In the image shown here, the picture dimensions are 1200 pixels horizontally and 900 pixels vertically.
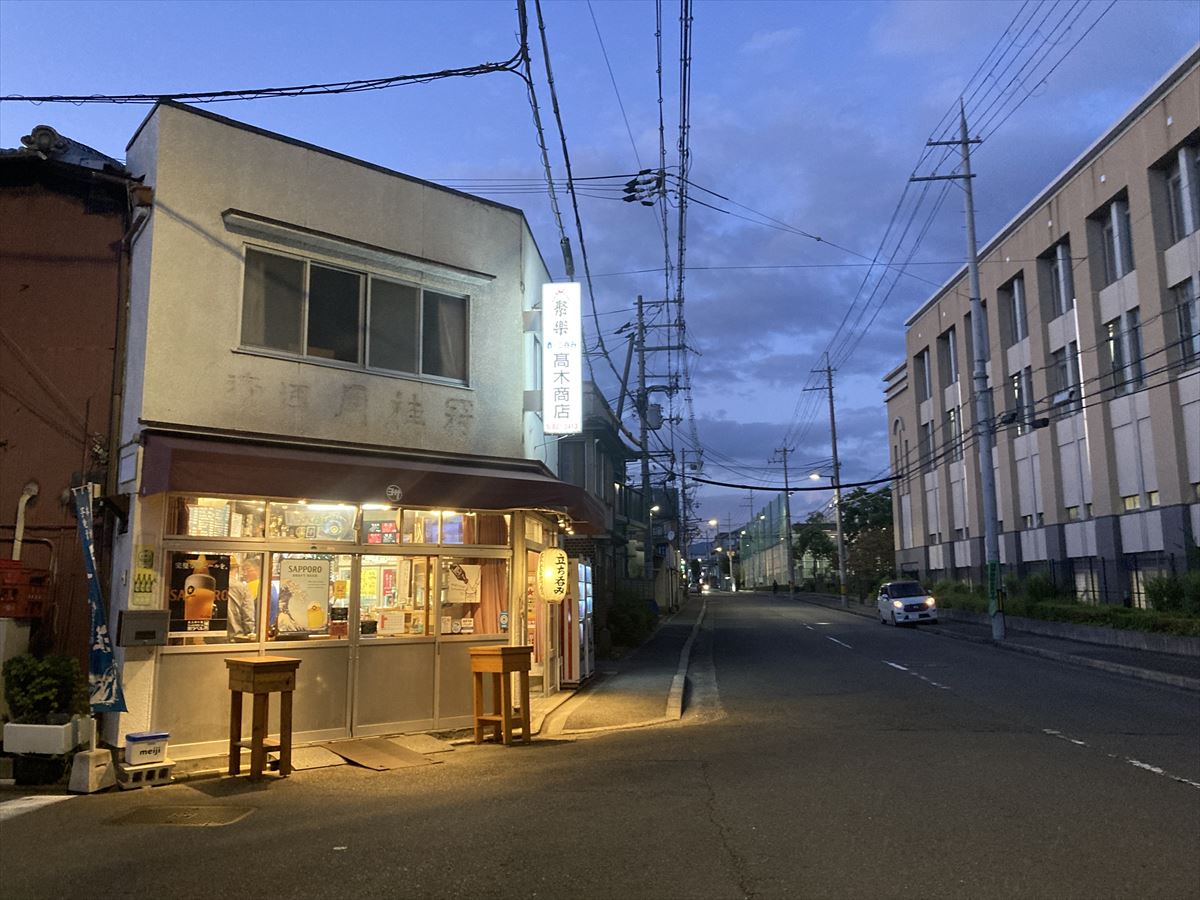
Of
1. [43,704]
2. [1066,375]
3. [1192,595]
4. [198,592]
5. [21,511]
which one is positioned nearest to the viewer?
[43,704]

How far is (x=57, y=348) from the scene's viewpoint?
11055 millimetres

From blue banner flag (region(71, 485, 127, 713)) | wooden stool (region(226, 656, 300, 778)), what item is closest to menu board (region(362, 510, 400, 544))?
wooden stool (region(226, 656, 300, 778))

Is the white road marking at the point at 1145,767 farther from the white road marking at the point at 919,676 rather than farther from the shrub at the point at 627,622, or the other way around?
the shrub at the point at 627,622

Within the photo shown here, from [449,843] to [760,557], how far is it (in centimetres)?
13970

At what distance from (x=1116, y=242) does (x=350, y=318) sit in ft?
96.1

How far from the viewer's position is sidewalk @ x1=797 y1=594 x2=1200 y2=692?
1731 cm

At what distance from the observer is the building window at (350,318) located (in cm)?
1193

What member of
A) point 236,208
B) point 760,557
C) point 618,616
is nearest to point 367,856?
point 236,208

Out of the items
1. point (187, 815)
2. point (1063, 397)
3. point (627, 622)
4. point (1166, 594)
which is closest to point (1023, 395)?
point (1063, 397)

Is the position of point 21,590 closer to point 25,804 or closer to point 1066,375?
point 25,804

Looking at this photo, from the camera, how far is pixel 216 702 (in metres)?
10.6

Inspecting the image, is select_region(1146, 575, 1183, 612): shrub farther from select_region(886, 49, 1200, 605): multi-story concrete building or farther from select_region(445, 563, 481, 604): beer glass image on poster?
select_region(445, 563, 481, 604): beer glass image on poster

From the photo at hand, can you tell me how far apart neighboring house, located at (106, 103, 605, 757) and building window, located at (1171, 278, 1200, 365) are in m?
22.9

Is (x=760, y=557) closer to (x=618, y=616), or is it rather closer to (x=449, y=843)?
(x=618, y=616)
